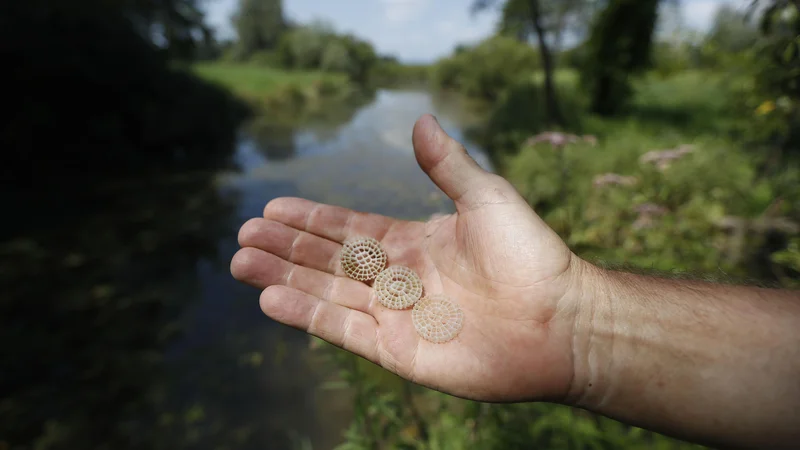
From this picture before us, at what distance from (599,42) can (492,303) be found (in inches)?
682

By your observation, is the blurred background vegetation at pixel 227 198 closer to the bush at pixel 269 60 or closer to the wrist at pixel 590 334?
the wrist at pixel 590 334

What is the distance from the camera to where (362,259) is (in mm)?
2799

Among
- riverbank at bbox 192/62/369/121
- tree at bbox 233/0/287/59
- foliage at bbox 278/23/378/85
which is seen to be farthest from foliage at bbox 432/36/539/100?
tree at bbox 233/0/287/59

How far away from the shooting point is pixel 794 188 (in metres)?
5.97

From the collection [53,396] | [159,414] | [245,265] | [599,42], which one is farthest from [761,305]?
[599,42]

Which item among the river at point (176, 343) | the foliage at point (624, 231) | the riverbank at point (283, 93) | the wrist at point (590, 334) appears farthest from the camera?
the riverbank at point (283, 93)

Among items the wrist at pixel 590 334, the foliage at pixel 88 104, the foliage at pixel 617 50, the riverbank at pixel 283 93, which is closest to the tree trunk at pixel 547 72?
the foliage at pixel 617 50

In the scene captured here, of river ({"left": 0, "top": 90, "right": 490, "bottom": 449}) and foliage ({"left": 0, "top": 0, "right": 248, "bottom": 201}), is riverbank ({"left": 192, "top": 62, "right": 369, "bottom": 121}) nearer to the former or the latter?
foliage ({"left": 0, "top": 0, "right": 248, "bottom": 201})

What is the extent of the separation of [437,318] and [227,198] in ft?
36.4

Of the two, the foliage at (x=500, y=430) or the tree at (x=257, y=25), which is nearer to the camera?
the foliage at (x=500, y=430)

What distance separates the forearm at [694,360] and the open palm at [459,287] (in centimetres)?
17

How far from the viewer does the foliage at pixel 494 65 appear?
31750mm

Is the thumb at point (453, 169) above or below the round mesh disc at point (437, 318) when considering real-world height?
above

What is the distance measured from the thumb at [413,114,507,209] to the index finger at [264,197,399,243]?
73 cm
